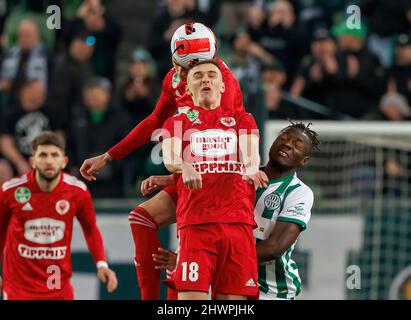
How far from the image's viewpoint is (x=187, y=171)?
6906mm

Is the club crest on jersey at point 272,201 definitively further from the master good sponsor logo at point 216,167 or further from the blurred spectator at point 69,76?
the blurred spectator at point 69,76

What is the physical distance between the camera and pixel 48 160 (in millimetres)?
9148

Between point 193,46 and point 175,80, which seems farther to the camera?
point 175,80

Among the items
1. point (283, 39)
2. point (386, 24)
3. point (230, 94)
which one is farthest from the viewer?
point (386, 24)

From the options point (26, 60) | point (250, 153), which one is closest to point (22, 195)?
point (250, 153)

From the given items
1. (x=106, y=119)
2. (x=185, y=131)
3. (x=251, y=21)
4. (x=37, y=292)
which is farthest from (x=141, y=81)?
(x=185, y=131)

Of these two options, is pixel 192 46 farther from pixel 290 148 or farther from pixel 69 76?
pixel 69 76

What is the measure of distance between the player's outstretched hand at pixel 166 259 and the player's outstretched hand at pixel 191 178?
68 cm

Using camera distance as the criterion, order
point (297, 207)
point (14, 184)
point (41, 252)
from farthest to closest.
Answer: point (14, 184), point (41, 252), point (297, 207)

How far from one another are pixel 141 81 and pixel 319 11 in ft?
8.98

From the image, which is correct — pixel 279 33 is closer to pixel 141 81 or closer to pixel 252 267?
pixel 141 81

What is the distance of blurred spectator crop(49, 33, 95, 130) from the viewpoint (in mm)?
12586

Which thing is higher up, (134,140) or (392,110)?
(392,110)

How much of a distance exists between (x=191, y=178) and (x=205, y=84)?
2.07 feet
